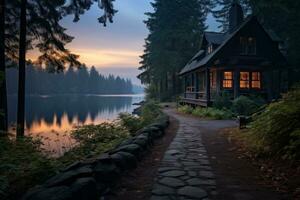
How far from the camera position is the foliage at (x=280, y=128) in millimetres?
6258

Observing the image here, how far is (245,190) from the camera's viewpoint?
15.6ft

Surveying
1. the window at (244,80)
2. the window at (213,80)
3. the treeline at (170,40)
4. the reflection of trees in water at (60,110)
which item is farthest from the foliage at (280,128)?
the treeline at (170,40)

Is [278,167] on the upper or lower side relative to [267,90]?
lower

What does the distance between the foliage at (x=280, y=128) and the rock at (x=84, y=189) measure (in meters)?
3.92

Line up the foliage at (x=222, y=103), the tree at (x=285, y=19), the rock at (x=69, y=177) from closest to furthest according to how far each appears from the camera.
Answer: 1. the rock at (x=69, y=177)
2. the foliage at (x=222, y=103)
3. the tree at (x=285, y=19)

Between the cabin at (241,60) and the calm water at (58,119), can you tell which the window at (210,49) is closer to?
the cabin at (241,60)

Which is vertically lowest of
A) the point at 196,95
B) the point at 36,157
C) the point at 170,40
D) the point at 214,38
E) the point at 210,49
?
the point at 36,157

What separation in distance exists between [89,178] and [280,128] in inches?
174

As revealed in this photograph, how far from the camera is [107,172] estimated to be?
4.93 meters

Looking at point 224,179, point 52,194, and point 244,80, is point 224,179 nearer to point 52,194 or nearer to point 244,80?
point 52,194

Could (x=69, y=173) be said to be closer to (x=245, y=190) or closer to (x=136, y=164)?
(x=136, y=164)

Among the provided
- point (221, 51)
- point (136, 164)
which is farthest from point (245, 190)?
point (221, 51)

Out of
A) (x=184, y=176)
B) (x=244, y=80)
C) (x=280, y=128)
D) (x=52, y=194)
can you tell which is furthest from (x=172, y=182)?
(x=244, y=80)

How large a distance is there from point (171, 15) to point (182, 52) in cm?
551
